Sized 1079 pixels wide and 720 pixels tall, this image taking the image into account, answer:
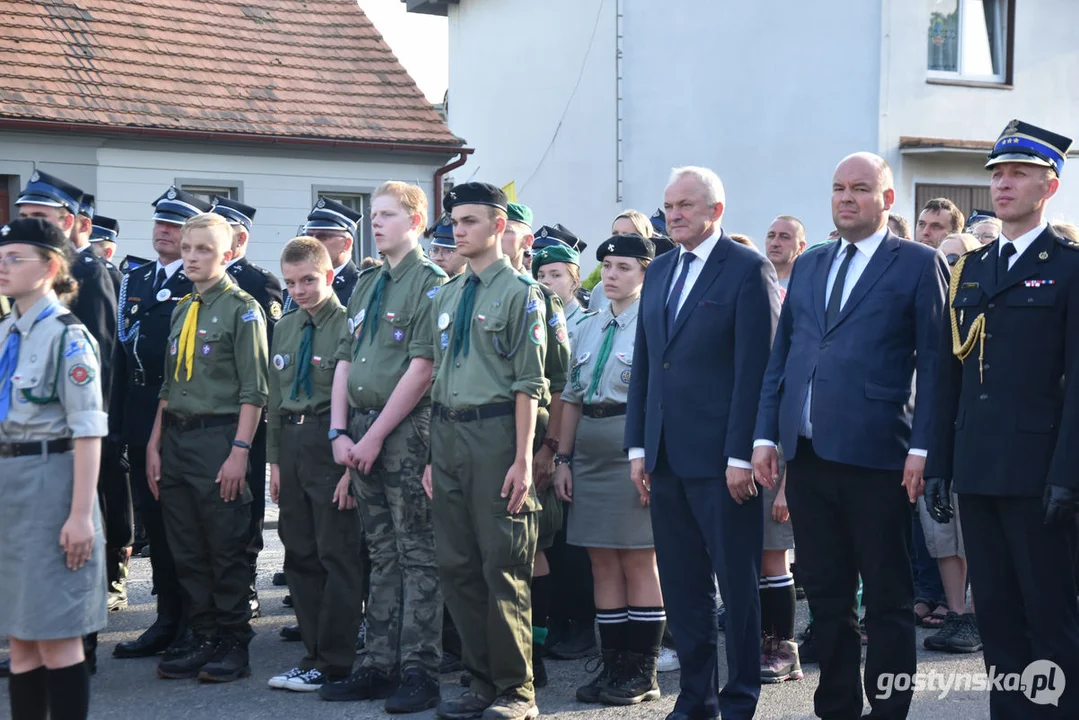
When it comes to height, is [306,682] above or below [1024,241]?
below

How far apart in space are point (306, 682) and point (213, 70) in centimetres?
1348

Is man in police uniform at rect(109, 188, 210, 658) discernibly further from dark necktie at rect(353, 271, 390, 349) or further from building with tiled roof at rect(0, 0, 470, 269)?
building with tiled roof at rect(0, 0, 470, 269)

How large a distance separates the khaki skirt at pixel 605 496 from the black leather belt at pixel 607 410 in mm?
24

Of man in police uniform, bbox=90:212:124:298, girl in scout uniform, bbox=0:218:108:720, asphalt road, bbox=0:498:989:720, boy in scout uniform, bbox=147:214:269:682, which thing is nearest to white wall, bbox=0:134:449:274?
man in police uniform, bbox=90:212:124:298

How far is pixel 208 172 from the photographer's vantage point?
1775cm

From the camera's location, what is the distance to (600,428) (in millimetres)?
6406

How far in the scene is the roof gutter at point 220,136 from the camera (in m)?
16.2

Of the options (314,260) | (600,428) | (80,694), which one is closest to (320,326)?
(314,260)

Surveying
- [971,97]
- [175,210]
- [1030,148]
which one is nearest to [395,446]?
[175,210]

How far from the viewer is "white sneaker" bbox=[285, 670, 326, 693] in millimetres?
6324

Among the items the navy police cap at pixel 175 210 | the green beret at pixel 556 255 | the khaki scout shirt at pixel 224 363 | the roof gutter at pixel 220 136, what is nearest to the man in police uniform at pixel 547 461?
the green beret at pixel 556 255

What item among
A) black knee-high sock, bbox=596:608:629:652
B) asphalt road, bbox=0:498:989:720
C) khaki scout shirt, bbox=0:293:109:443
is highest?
khaki scout shirt, bbox=0:293:109:443

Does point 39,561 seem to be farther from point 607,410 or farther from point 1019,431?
point 1019,431

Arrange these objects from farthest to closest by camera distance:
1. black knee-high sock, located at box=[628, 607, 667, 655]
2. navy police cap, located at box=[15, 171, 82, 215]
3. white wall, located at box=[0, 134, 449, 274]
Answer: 1. white wall, located at box=[0, 134, 449, 274]
2. navy police cap, located at box=[15, 171, 82, 215]
3. black knee-high sock, located at box=[628, 607, 667, 655]
